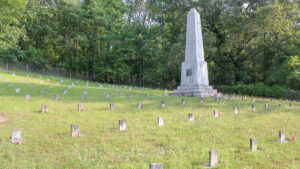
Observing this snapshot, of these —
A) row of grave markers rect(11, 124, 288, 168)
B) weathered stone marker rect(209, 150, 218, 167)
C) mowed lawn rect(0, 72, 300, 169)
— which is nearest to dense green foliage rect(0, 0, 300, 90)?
mowed lawn rect(0, 72, 300, 169)

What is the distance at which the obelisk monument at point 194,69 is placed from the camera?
1711 cm

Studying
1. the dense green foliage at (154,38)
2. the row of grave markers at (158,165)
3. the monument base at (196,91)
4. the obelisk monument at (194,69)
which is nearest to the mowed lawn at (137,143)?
the row of grave markers at (158,165)

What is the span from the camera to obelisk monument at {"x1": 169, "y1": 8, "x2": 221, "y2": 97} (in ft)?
56.1

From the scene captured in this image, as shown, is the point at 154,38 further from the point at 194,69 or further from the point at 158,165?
the point at 158,165

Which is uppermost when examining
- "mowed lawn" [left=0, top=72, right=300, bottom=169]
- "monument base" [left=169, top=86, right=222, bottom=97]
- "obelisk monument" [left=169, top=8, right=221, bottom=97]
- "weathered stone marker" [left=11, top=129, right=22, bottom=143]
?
"obelisk monument" [left=169, top=8, right=221, bottom=97]

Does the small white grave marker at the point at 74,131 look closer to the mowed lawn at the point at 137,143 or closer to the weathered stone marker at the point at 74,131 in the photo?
the weathered stone marker at the point at 74,131

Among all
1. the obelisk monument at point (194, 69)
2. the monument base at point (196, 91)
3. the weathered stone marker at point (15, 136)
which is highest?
the obelisk monument at point (194, 69)

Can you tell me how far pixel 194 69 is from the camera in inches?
704

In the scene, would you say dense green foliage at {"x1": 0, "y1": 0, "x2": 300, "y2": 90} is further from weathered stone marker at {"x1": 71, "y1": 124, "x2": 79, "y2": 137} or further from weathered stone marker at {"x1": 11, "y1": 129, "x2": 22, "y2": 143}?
weathered stone marker at {"x1": 71, "y1": 124, "x2": 79, "y2": 137}

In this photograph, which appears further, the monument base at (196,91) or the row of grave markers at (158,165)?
the monument base at (196,91)

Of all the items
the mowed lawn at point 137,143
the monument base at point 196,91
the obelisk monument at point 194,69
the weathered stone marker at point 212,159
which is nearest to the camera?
the weathered stone marker at point 212,159

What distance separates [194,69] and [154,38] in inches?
703

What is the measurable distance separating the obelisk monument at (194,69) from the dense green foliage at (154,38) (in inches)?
295

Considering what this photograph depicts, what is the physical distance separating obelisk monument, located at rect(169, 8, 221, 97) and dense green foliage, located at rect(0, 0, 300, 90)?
749 centimetres
